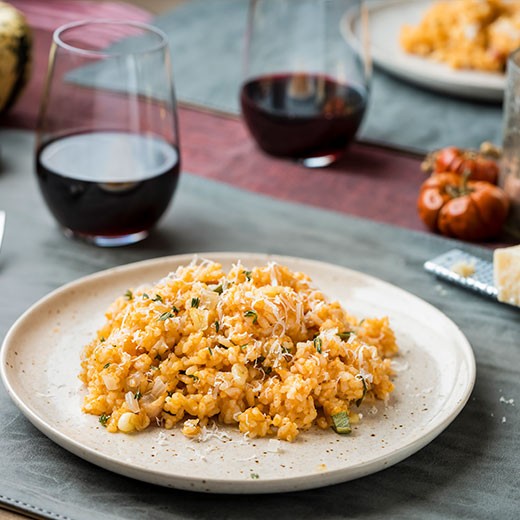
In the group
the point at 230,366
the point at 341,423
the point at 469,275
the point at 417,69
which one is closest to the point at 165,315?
the point at 230,366

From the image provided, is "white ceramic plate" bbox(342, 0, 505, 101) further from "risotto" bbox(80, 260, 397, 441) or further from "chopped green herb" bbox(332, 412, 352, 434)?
"chopped green herb" bbox(332, 412, 352, 434)

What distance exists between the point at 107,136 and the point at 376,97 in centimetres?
107

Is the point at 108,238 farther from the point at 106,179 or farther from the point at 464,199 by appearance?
the point at 464,199

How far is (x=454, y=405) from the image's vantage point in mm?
1368

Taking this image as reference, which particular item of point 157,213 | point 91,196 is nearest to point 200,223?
point 157,213

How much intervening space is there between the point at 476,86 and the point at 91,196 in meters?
1.20

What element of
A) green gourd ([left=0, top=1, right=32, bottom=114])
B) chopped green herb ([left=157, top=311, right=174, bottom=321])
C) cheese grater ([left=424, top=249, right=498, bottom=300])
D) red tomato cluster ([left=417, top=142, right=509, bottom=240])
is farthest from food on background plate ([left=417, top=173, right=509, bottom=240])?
green gourd ([left=0, top=1, right=32, bottom=114])

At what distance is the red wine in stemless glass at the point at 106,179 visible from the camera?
6.25 ft

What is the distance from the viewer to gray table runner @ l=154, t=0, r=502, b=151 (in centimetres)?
256

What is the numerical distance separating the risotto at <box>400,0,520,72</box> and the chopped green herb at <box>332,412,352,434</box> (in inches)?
61.6

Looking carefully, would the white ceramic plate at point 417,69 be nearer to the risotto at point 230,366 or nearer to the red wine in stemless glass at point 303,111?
the red wine in stemless glass at point 303,111

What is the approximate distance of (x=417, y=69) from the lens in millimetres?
2684

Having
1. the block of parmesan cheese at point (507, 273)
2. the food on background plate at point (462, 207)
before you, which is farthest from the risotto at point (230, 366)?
the food on background plate at point (462, 207)

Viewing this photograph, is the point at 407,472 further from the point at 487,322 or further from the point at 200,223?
the point at 200,223
